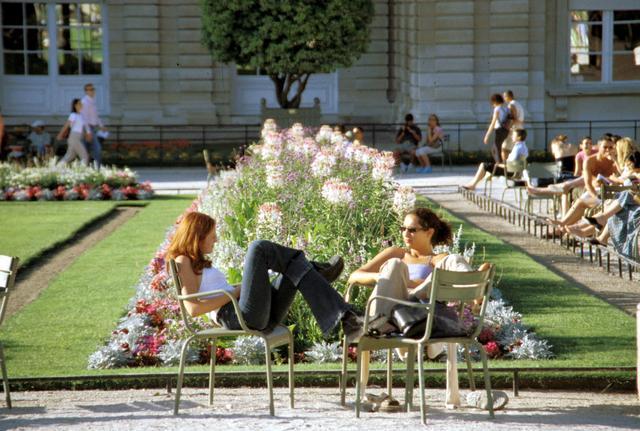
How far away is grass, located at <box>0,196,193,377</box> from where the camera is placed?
9.29 metres

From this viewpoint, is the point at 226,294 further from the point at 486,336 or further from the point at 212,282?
the point at 486,336

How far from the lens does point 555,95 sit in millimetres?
27688

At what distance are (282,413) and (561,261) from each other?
641 cm

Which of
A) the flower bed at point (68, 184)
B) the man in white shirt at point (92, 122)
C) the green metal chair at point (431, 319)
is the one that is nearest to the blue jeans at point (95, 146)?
the man in white shirt at point (92, 122)

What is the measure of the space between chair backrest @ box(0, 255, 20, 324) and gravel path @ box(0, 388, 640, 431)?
624mm

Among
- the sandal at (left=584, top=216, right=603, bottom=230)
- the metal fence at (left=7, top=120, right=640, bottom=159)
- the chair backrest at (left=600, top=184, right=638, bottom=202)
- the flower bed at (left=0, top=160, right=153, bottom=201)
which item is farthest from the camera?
the metal fence at (left=7, top=120, right=640, bottom=159)

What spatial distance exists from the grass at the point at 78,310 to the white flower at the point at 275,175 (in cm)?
155

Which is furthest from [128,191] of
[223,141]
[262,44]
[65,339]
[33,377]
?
[33,377]

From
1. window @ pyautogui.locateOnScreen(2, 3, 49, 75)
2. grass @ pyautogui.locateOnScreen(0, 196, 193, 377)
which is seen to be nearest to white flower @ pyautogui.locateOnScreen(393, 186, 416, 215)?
grass @ pyautogui.locateOnScreen(0, 196, 193, 377)

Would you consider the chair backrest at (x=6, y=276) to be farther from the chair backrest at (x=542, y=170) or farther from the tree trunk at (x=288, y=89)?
the tree trunk at (x=288, y=89)

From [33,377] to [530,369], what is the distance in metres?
3.07

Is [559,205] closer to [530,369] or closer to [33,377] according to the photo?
[530,369]

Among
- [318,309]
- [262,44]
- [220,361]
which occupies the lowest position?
[220,361]

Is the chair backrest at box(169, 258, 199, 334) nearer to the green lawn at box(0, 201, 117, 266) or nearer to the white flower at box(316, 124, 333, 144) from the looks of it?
the green lawn at box(0, 201, 117, 266)
